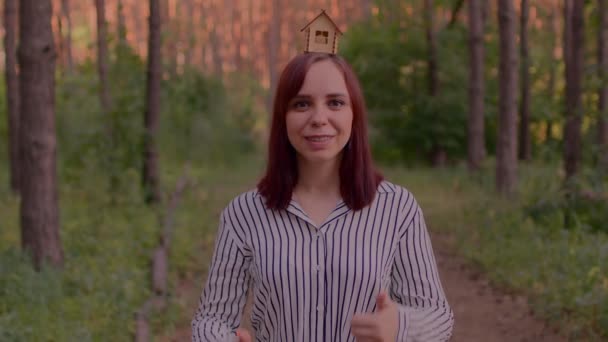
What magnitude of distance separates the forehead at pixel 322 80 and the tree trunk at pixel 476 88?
1347 cm

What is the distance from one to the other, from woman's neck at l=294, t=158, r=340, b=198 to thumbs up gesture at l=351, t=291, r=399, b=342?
0.37 meters

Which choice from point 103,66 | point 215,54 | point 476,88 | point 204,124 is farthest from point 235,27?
point 103,66

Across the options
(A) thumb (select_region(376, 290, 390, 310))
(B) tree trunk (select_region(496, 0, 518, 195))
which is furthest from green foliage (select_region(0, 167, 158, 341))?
(B) tree trunk (select_region(496, 0, 518, 195))

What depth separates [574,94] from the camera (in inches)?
403

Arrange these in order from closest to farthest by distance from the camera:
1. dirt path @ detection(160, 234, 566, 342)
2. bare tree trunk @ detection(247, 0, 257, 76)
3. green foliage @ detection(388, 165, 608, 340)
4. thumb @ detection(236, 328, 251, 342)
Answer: thumb @ detection(236, 328, 251, 342)
green foliage @ detection(388, 165, 608, 340)
dirt path @ detection(160, 234, 566, 342)
bare tree trunk @ detection(247, 0, 257, 76)

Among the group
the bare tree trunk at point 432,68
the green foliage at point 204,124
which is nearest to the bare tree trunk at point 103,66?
the green foliage at point 204,124

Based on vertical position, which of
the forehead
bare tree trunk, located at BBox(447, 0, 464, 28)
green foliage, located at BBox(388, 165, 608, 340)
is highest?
bare tree trunk, located at BBox(447, 0, 464, 28)

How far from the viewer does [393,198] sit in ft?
7.23

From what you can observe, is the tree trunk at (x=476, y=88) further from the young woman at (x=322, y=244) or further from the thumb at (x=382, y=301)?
the thumb at (x=382, y=301)

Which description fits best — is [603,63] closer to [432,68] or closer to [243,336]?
[432,68]

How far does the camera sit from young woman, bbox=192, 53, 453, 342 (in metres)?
2.13

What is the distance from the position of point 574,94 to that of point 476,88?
20.2ft

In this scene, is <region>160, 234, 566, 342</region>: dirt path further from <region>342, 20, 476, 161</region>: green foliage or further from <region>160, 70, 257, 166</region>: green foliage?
<region>342, 20, 476, 161</region>: green foliage

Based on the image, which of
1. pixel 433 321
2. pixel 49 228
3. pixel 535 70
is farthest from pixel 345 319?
pixel 535 70
